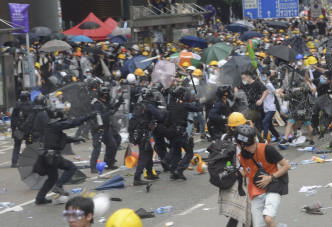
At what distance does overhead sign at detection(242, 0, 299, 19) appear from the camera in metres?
33.2

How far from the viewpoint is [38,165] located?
36.1 feet

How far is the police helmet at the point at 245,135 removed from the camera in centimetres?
714

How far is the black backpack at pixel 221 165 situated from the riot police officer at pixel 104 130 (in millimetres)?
5707

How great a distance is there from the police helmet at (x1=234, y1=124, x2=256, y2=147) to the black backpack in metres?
0.50

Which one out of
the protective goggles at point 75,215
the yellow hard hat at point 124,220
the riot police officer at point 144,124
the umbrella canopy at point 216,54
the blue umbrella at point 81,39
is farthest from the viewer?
the blue umbrella at point 81,39

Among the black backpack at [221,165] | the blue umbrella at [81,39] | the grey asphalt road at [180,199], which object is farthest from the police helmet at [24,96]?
the blue umbrella at [81,39]

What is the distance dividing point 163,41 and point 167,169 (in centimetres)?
2097

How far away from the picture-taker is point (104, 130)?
13625mm

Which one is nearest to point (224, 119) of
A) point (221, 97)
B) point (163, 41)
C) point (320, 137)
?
point (221, 97)

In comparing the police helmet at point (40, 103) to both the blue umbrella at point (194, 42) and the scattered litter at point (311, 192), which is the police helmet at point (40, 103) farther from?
the blue umbrella at point (194, 42)

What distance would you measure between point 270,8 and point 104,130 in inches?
834

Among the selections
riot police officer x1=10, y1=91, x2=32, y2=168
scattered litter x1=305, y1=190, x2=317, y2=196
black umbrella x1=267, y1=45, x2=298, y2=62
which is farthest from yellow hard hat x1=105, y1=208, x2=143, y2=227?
black umbrella x1=267, y1=45, x2=298, y2=62

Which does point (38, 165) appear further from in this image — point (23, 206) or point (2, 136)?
point (2, 136)

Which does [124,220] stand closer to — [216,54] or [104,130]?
[104,130]
